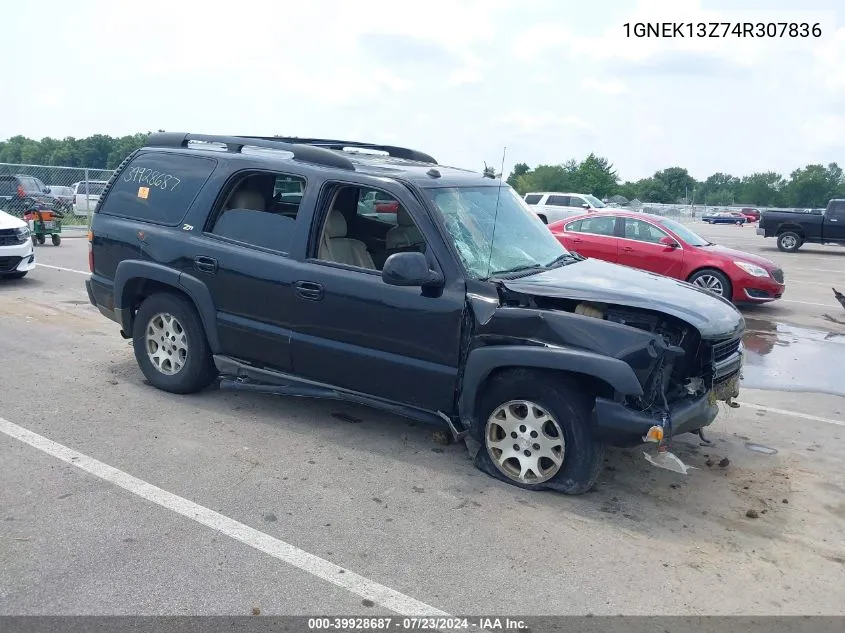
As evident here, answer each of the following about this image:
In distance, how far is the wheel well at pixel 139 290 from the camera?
6.15 metres

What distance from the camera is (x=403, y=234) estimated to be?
553 centimetres

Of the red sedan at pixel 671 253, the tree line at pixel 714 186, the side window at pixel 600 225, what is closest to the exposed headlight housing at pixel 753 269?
the red sedan at pixel 671 253

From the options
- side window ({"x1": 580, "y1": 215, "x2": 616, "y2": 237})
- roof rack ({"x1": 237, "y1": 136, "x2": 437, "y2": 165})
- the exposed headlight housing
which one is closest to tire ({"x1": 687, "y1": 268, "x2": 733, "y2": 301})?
the exposed headlight housing

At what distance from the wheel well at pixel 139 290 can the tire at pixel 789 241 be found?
24.0 metres

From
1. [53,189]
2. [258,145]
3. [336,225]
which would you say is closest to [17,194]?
[53,189]

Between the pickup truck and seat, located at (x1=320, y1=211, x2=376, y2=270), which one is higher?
the pickup truck

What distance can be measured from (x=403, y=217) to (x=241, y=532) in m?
2.39

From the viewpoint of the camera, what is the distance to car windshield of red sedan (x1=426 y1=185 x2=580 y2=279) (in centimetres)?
499

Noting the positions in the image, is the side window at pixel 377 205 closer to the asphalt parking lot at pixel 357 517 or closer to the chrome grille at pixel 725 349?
the asphalt parking lot at pixel 357 517

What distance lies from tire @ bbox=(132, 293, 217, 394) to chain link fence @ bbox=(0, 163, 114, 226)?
1378 cm

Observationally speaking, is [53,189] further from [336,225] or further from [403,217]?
[403,217]

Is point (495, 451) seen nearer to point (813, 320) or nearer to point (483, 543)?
point (483, 543)

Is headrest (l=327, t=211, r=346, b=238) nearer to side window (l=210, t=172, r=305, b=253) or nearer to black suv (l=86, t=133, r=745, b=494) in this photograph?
black suv (l=86, t=133, r=745, b=494)

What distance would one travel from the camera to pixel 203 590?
346cm
